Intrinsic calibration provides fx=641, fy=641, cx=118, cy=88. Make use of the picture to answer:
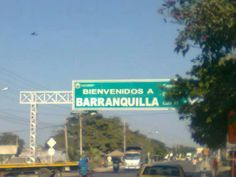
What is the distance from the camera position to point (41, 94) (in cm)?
4666

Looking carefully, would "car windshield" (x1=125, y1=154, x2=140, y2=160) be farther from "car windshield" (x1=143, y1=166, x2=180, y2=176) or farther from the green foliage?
"car windshield" (x1=143, y1=166, x2=180, y2=176)

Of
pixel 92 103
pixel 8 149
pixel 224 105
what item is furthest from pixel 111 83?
pixel 8 149

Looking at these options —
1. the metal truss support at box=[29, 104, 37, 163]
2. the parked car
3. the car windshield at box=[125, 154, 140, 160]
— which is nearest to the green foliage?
the car windshield at box=[125, 154, 140, 160]

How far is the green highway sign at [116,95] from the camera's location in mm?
39469

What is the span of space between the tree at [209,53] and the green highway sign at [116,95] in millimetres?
19556

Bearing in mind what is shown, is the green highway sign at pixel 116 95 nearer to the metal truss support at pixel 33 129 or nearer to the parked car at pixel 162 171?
the metal truss support at pixel 33 129

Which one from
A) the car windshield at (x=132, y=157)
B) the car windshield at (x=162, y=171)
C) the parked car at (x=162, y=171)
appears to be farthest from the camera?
the car windshield at (x=132, y=157)

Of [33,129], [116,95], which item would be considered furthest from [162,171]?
[33,129]

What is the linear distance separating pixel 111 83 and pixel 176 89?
20.6m

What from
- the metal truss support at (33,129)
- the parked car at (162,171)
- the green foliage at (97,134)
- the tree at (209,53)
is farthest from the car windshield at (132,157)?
the tree at (209,53)

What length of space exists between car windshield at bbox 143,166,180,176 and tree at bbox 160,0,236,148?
3.74m

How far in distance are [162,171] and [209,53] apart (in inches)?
323

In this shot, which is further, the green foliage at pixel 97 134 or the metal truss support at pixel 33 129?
the green foliage at pixel 97 134

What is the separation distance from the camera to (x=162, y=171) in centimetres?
2292
